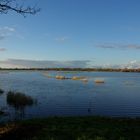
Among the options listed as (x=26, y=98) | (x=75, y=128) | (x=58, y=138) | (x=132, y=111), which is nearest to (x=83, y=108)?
(x=132, y=111)

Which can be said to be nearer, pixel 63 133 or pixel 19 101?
pixel 63 133

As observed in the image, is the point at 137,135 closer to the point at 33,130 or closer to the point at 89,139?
the point at 89,139

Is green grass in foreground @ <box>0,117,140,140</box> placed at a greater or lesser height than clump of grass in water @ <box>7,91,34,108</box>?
greater

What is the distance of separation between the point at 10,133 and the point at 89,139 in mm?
3536

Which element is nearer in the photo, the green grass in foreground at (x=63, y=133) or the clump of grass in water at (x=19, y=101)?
the green grass in foreground at (x=63, y=133)

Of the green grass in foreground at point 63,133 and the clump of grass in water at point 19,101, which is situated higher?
the green grass in foreground at point 63,133

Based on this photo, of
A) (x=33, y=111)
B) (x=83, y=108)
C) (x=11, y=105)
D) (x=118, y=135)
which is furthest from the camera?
(x=11, y=105)

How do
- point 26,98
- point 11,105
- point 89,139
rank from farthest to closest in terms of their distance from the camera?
point 26,98 < point 11,105 < point 89,139

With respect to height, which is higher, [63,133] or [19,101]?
[63,133]

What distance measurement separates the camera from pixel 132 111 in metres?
28.8

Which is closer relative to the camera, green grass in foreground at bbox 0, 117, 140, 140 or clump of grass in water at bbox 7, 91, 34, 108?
green grass in foreground at bbox 0, 117, 140, 140

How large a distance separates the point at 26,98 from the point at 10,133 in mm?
22829

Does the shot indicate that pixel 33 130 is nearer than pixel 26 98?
Yes

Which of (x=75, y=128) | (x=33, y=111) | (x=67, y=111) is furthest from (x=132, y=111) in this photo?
(x=75, y=128)
